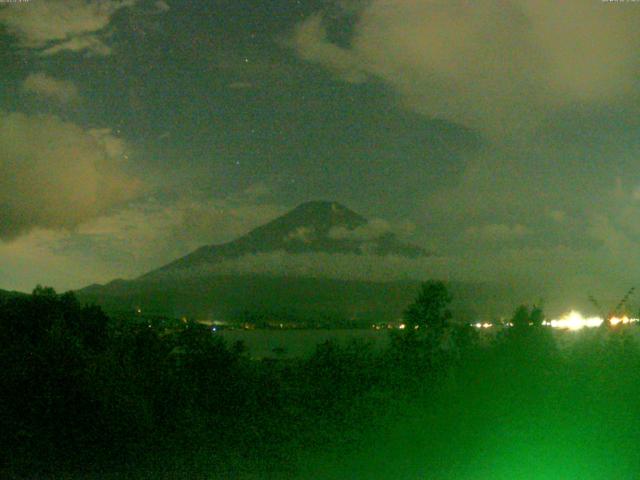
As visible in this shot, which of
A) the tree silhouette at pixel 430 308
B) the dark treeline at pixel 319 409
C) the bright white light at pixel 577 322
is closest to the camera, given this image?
the dark treeline at pixel 319 409

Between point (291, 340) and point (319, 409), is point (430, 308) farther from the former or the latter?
point (319, 409)

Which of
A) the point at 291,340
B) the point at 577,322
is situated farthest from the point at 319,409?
the point at 291,340

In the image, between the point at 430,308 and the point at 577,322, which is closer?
the point at 577,322

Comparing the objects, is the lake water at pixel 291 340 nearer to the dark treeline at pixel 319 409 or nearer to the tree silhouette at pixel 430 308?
the tree silhouette at pixel 430 308

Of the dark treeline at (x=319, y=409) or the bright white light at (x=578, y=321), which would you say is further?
the bright white light at (x=578, y=321)

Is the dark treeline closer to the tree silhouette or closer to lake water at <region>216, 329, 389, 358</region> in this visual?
lake water at <region>216, 329, 389, 358</region>

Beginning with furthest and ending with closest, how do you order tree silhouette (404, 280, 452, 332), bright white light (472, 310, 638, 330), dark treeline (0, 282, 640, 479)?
Answer: tree silhouette (404, 280, 452, 332), bright white light (472, 310, 638, 330), dark treeline (0, 282, 640, 479)

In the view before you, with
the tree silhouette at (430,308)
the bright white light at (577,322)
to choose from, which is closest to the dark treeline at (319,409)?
the bright white light at (577,322)

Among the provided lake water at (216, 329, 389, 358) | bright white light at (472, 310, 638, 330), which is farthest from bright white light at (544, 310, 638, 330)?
lake water at (216, 329, 389, 358)

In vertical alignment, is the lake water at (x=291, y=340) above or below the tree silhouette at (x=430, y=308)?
below
